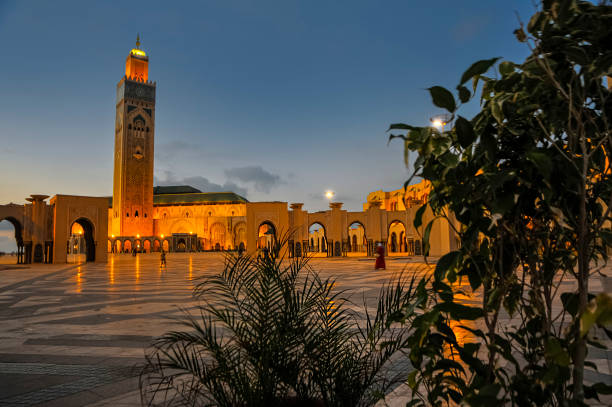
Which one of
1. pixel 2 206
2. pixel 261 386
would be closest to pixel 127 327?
pixel 261 386

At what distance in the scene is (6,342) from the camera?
382 centimetres

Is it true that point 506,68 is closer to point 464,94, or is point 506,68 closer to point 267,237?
point 464,94

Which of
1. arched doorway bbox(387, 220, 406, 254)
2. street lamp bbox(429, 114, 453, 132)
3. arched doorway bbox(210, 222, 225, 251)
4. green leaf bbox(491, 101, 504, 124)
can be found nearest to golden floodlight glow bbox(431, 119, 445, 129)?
street lamp bbox(429, 114, 453, 132)

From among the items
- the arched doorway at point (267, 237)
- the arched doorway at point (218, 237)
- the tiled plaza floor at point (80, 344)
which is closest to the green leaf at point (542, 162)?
the tiled plaza floor at point (80, 344)

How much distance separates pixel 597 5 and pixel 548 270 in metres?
0.68

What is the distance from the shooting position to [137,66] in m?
53.1

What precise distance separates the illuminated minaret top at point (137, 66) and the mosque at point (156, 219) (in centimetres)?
13

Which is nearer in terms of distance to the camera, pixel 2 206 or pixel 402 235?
pixel 2 206

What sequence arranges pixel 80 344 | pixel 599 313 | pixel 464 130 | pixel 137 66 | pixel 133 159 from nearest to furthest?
1. pixel 599 313
2. pixel 464 130
3. pixel 80 344
4. pixel 133 159
5. pixel 137 66

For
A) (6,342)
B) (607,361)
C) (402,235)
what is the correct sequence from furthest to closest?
(402,235), (6,342), (607,361)

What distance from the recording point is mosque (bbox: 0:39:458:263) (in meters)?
19.4

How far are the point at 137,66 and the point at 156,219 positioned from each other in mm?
20627

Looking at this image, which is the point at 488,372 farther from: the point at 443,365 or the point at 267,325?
the point at 267,325

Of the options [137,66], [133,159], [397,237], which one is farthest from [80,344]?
[137,66]
